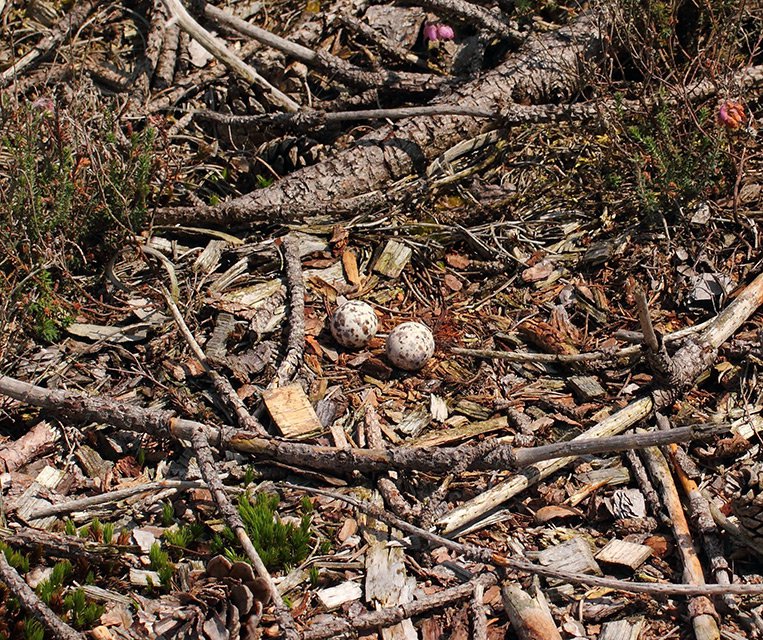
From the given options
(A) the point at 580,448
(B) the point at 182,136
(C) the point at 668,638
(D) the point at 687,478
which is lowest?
(C) the point at 668,638

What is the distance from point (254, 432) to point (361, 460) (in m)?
0.48

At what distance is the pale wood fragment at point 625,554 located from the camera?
3.34 m

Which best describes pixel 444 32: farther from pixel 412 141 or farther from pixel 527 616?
pixel 527 616

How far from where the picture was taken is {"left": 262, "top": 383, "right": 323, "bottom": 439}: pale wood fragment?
3750mm

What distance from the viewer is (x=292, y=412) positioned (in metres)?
3.83

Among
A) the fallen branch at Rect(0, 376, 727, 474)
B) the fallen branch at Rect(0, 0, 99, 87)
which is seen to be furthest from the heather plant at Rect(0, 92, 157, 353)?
the fallen branch at Rect(0, 0, 99, 87)

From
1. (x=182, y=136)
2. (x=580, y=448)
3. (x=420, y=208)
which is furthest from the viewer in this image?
(x=182, y=136)

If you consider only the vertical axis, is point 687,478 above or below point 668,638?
above

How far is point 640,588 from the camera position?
3.13 m

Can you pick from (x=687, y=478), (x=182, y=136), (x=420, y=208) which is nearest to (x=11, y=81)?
(x=182, y=136)

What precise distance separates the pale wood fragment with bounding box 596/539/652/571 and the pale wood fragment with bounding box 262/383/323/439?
1.30 m

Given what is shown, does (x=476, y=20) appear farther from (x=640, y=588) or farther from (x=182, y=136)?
(x=640, y=588)

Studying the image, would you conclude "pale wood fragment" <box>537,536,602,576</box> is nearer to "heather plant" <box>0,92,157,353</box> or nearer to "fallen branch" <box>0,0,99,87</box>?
"heather plant" <box>0,92,157,353</box>

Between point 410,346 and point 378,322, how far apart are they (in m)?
0.37
